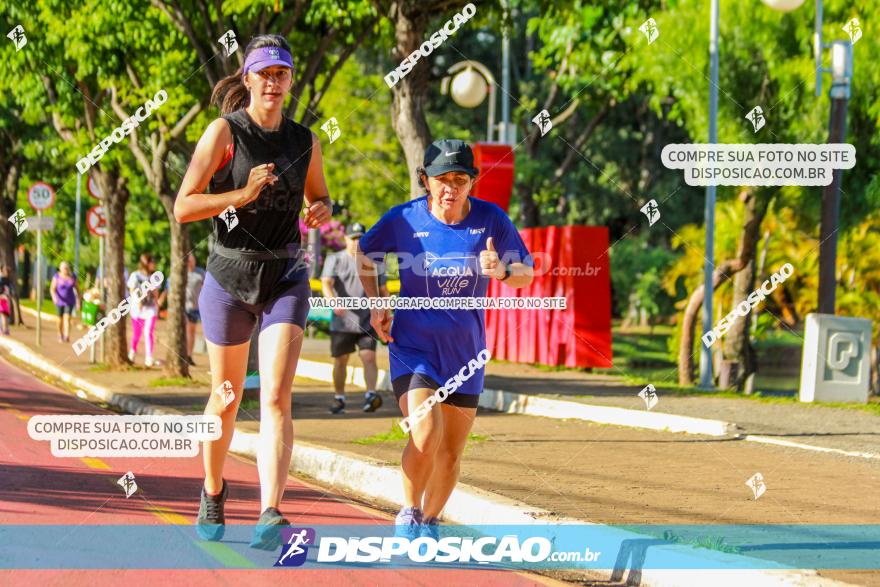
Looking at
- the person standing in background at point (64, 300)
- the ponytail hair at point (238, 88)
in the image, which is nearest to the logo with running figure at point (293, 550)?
the ponytail hair at point (238, 88)

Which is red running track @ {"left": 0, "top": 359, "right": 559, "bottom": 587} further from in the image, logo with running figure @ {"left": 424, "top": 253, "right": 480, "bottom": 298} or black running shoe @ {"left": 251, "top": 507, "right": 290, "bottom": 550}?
logo with running figure @ {"left": 424, "top": 253, "right": 480, "bottom": 298}

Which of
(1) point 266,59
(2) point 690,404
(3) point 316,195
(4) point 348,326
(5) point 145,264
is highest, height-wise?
(1) point 266,59

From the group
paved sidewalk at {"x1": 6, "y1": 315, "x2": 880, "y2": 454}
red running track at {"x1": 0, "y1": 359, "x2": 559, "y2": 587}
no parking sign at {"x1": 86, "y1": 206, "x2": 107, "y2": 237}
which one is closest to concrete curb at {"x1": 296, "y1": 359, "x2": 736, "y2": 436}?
paved sidewalk at {"x1": 6, "y1": 315, "x2": 880, "y2": 454}

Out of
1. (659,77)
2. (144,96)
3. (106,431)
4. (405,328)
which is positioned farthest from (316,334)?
(405,328)

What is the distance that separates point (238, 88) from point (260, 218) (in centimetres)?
72

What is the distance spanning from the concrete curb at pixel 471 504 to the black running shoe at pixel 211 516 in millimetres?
1671

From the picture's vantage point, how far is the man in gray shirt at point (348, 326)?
15.0m

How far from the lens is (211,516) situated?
22.2 ft

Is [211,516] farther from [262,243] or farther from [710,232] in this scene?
[710,232]

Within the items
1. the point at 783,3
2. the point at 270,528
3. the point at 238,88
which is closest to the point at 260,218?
the point at 238,88

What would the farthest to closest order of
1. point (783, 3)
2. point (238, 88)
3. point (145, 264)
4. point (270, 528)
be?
point (145, 264)
point (783, 3)
point (238, 88)
point (270, 528)

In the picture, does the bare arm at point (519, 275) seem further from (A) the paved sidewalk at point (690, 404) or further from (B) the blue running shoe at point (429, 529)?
(A) the paved sidewalk at point (690, 404)

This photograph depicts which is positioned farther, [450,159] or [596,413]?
[596,413]

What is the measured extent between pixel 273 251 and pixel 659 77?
20.2 metres
